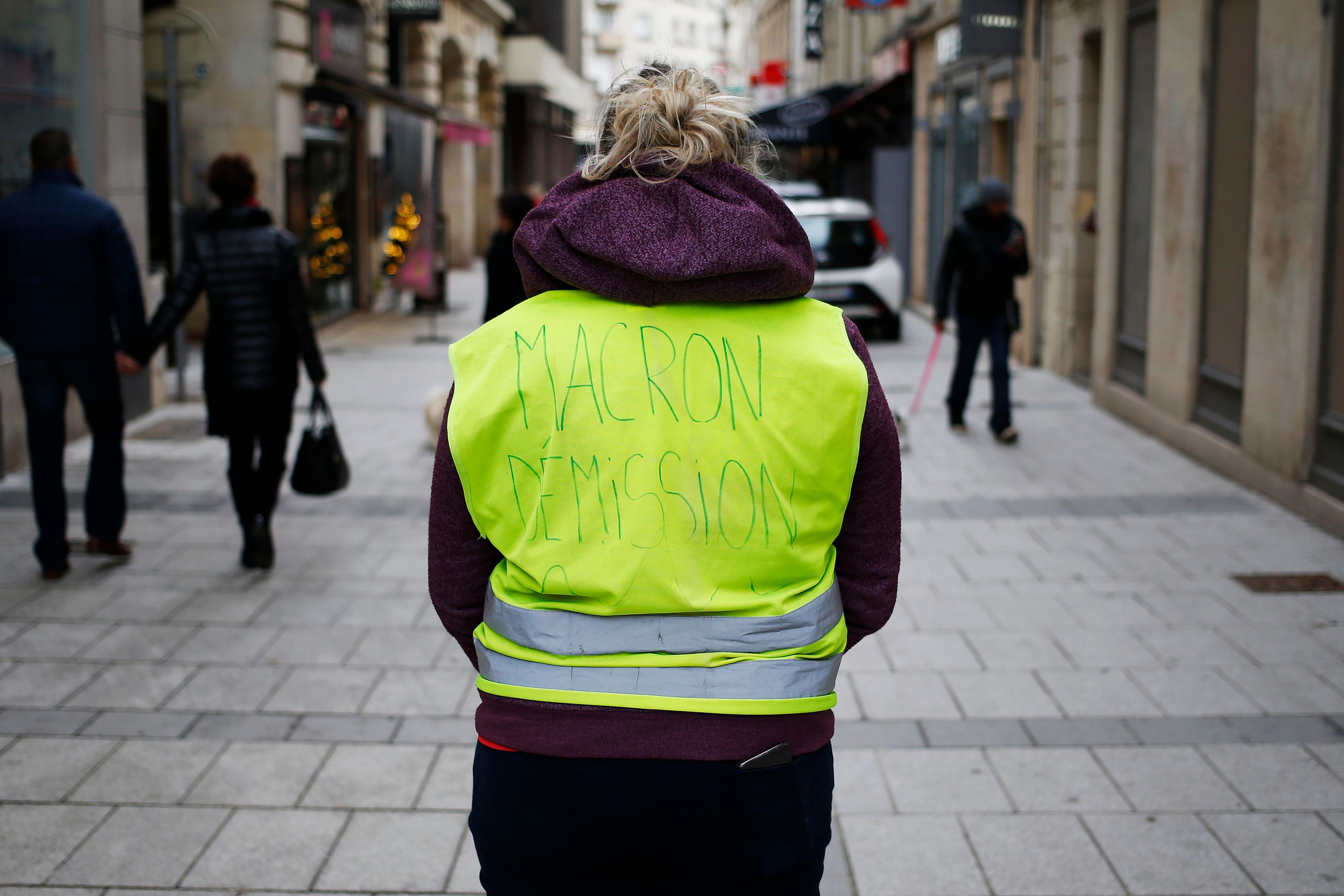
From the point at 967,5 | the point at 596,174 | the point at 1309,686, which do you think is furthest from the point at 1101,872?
the point at 967,5

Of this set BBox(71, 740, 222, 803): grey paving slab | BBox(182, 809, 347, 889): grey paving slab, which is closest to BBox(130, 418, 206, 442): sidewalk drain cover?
BBox(71, 740, 222, 803): grey paving slab

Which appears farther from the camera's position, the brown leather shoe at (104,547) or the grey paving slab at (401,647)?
the brown leather shoe at (104,547)

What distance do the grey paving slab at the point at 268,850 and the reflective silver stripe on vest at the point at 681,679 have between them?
6.40 ft

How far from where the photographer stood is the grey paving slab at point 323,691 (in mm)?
4762

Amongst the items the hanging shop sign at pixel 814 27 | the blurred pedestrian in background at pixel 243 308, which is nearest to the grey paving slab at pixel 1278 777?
the blurred pedestrian in background at pixel 243 308

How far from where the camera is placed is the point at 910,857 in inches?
145

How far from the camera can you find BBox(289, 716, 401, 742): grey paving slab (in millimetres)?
4480

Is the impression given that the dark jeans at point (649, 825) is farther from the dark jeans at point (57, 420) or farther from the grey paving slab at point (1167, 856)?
the dark jeans at point (57, 420)

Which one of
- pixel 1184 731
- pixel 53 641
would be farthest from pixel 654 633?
pixel 53 641

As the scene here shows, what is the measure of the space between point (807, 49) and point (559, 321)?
37.4 m

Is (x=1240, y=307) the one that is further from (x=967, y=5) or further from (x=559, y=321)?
(x=559, y=321)

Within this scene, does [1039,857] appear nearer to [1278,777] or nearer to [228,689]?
[1278,777]

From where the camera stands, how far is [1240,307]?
8695 mm

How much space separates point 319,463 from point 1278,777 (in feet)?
13.2
